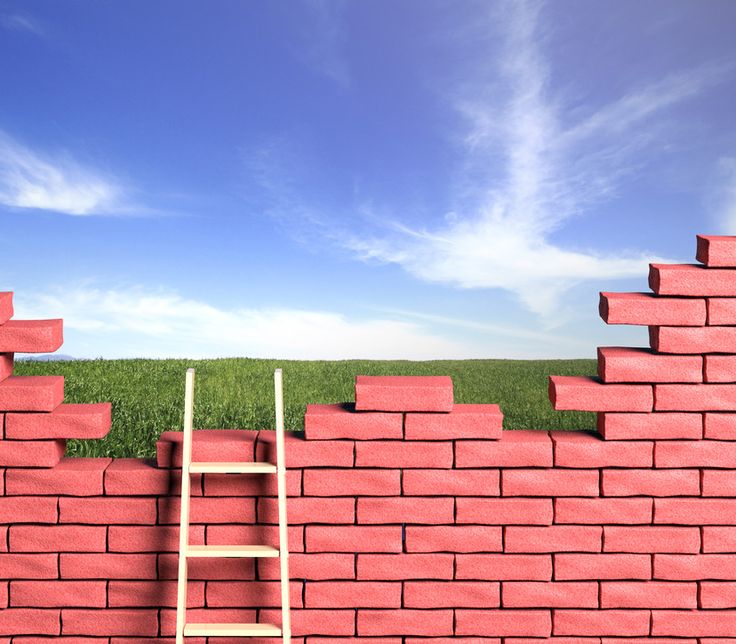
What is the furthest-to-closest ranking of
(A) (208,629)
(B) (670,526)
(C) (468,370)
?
(C) (468,370) → (B) (670,526) → (A) (208,629)

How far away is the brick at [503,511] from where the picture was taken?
11.0ft

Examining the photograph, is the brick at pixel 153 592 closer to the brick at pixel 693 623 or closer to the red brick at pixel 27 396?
the red brick at pixel 27 396

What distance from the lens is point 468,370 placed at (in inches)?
703

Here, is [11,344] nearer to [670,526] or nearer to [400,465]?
[400,465]

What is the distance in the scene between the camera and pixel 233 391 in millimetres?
11000

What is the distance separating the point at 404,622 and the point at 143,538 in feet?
4.77

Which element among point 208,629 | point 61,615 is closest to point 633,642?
point 208,629

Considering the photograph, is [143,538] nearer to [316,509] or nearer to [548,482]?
[316,509]

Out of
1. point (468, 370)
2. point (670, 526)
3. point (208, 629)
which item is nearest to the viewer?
point (208, 629)

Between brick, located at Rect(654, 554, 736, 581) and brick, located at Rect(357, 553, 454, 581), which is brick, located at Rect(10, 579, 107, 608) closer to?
brick, located at Rect(357, 553, 454, 581)

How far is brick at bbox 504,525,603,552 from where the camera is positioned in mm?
3385

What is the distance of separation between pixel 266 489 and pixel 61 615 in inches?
52.5

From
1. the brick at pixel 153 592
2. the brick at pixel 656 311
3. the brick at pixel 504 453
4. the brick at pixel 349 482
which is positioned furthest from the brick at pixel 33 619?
the brick at pixel 656 311

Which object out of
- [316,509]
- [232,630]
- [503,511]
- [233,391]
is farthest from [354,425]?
[233,391]
